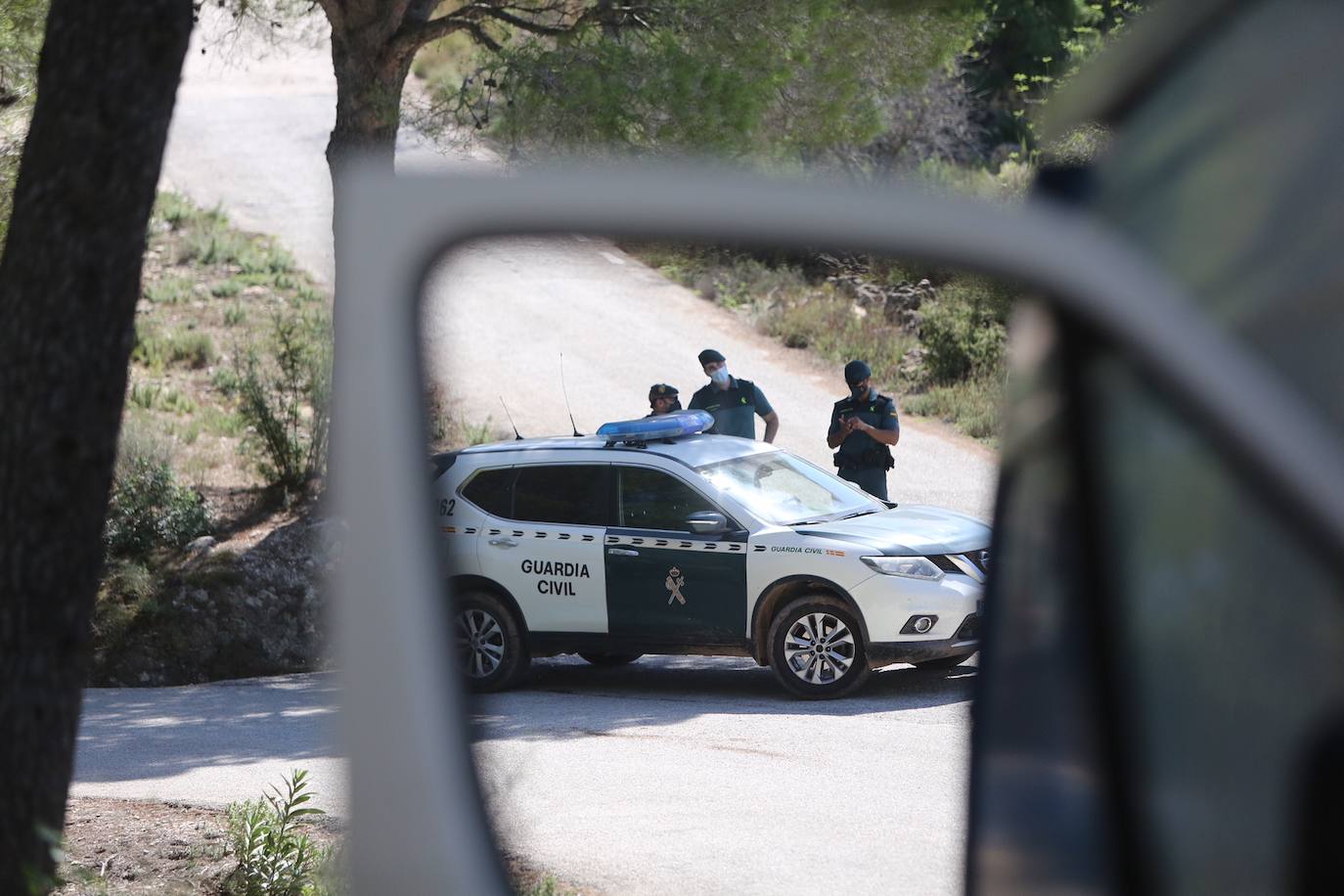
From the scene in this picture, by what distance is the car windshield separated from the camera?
74.6 inches

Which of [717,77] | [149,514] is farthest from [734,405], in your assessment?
[149,514]

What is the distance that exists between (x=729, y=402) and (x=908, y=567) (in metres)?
2.23

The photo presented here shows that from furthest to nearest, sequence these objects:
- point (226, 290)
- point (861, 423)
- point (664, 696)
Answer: point (226, 290)
point (664, 696)
point (861, 423)

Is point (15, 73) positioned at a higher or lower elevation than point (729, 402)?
higher

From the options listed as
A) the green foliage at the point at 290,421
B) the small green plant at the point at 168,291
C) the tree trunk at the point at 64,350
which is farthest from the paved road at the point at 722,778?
the small green plant at the point at 168,291

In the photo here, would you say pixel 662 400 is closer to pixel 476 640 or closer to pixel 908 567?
pixel 476 640

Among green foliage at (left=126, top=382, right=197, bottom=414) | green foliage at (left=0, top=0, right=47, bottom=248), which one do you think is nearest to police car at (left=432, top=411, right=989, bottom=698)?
green foliage at (left=0, top=0, right=47, bottom=248)

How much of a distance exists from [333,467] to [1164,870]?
79 cm

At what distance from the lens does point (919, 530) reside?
241cm

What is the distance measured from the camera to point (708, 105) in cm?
1075

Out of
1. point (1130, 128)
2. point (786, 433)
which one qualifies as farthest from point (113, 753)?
point (1130, 128)

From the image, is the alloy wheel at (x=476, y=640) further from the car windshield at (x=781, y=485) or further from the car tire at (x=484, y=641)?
the car windshield at (x=781, y=485)

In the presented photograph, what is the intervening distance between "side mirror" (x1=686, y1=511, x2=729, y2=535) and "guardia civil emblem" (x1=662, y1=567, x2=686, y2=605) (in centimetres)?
9

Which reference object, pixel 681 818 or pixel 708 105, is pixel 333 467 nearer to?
pixel 681 818
